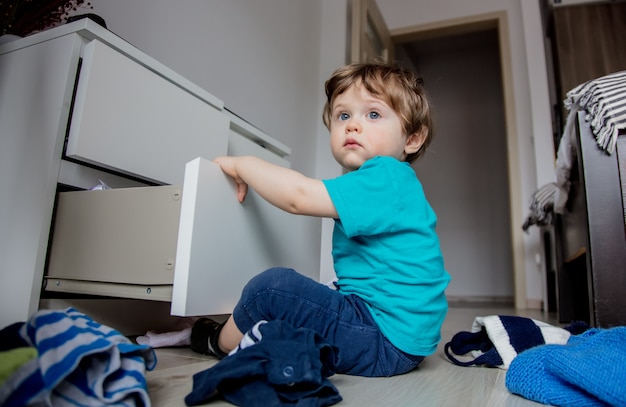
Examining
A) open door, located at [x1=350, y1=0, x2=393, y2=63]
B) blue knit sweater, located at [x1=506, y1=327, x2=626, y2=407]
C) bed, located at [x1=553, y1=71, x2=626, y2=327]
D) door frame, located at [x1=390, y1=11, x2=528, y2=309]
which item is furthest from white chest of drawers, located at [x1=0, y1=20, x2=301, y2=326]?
door frame, located at [x1=390, y1=11, x2=528, y2=309]

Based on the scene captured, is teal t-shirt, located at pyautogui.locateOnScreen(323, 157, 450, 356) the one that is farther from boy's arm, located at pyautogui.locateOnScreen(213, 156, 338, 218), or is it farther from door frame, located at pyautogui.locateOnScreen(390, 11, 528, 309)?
door frame, located at pyautogui.locateOnScreen(390, 11, 528, 309)

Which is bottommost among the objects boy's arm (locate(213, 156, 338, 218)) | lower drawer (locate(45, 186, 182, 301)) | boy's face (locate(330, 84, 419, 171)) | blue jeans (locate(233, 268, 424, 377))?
blue jeans (locate(233, 268, 424, 377))

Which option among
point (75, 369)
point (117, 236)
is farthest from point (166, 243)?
point (75, 369)

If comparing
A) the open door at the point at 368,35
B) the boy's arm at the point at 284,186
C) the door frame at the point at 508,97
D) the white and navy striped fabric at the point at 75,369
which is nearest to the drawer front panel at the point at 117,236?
the boy's arm at the point at 284,186

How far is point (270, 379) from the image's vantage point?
1.69 ft

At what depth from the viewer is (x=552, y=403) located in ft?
1.92

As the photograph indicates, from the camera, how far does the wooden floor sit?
0.59 metres

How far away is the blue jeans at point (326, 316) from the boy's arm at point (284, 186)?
0.36ft

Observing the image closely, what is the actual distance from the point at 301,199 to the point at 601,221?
78 cm

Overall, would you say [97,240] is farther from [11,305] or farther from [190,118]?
[190,118]

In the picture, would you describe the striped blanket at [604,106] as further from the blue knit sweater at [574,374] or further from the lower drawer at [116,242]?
the lower drawer at [116,242]

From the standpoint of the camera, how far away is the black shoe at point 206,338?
34.5 inches

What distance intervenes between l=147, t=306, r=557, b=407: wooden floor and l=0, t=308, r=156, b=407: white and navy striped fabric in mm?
79

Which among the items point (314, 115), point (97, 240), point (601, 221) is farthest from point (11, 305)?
point (314, 115)
